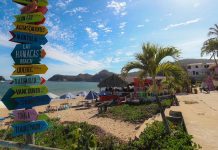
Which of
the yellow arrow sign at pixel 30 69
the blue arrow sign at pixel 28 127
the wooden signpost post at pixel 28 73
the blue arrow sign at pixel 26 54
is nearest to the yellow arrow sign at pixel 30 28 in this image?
the wooden signpost post at pixel 28 73

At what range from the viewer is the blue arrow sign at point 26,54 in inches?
201

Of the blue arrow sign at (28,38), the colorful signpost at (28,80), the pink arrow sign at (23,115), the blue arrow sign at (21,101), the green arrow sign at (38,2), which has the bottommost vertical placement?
the pink arrow sign at (23,115)

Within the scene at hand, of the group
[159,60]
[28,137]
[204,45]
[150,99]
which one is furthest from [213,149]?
[204,45]

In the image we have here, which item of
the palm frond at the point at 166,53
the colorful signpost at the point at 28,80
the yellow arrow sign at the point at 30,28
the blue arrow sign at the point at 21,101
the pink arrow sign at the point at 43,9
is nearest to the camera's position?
the blue arrow sign at the point at 21,101

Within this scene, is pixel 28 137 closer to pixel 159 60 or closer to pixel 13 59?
pixel 13 59

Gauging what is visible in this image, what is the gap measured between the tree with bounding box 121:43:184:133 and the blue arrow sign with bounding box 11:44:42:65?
5.71m

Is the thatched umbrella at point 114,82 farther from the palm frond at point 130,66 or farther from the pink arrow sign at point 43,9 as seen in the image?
Result: the pink arrow sign at point 43,9

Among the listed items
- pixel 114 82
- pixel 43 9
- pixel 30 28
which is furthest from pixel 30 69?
pixel 114 82

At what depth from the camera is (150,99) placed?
30.1m

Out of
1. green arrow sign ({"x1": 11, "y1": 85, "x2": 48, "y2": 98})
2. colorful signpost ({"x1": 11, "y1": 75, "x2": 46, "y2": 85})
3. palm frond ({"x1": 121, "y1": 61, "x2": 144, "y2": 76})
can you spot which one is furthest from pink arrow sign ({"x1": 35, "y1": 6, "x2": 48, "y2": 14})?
palm frond ({"x1": 121, "y1": 61, "x2": 144, "y2": 76})

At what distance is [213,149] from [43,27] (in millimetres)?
6216

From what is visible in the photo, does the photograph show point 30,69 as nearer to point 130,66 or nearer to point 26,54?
point 26,54

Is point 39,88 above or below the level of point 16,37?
below

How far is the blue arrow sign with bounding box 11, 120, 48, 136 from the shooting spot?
4.95 meters
